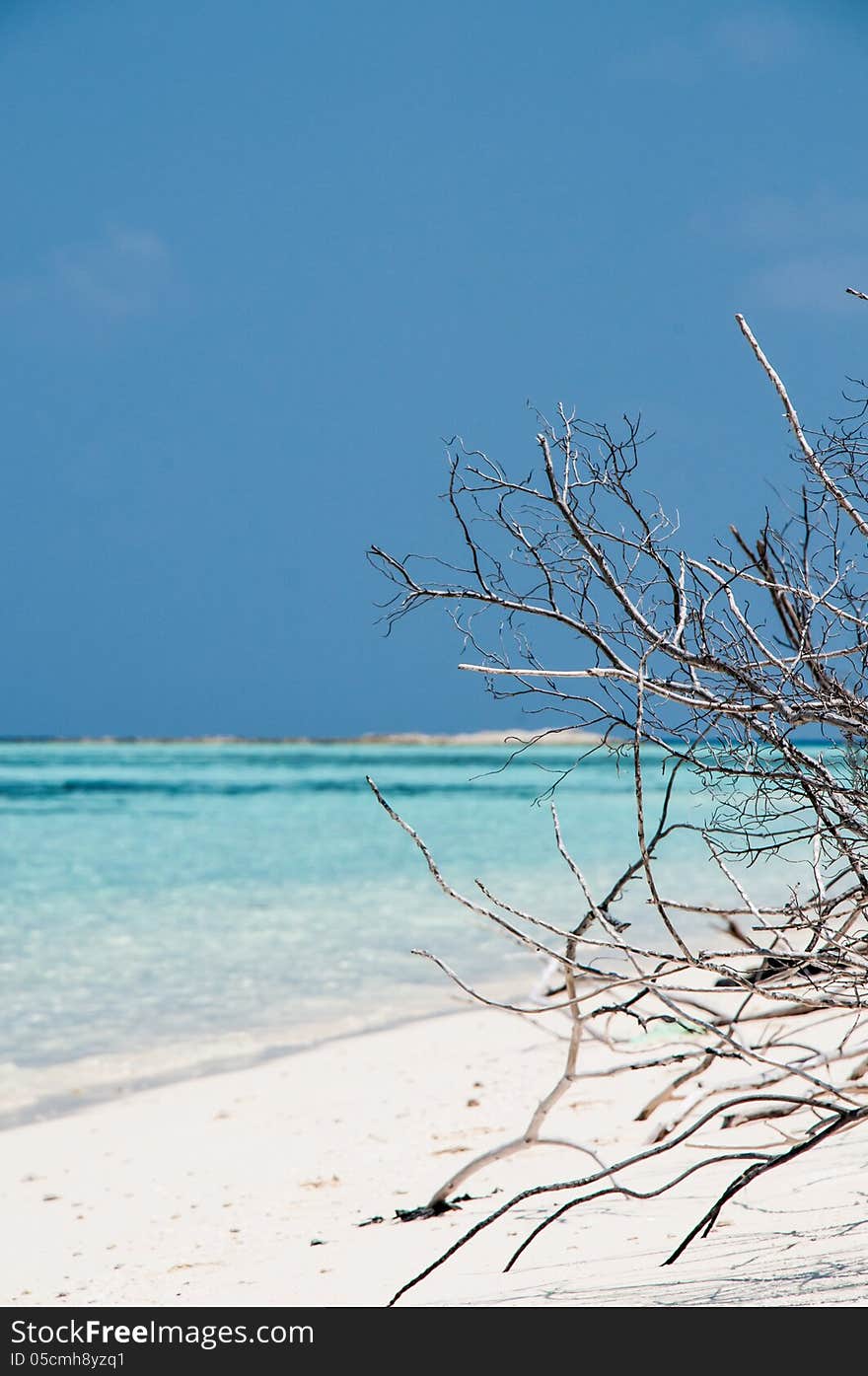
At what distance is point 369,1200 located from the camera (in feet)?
15.5

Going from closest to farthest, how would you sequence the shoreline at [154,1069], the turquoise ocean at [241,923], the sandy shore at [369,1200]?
the sandy shore at [369,1200], the shoreline at [154,1069], the turquoise ocean at [241,923]

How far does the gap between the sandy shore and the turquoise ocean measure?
31.2 inches

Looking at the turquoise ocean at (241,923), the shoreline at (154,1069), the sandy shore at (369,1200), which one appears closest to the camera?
the sandy shore at (369,1200)

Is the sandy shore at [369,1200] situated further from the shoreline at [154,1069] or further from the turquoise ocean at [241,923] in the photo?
the turquoise ocean at [241,923]

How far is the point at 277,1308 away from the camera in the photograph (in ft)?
10.4

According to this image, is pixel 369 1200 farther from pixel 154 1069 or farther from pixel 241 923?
pixel 241 923

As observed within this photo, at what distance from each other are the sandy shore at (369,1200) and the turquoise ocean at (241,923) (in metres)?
Answer: 0.79

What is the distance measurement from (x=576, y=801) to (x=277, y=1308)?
36.0 meters

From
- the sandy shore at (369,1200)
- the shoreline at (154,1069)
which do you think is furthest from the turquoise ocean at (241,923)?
the sandy shore at (369,1200)

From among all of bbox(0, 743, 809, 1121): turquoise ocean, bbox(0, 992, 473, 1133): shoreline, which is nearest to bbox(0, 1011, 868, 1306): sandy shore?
bbox(0, 992, 473, 1133): shoreline

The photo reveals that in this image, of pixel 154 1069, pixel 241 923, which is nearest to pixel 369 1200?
pixel 154 1069

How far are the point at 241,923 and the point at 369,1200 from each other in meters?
8.14

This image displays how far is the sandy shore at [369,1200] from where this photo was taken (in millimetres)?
2977
